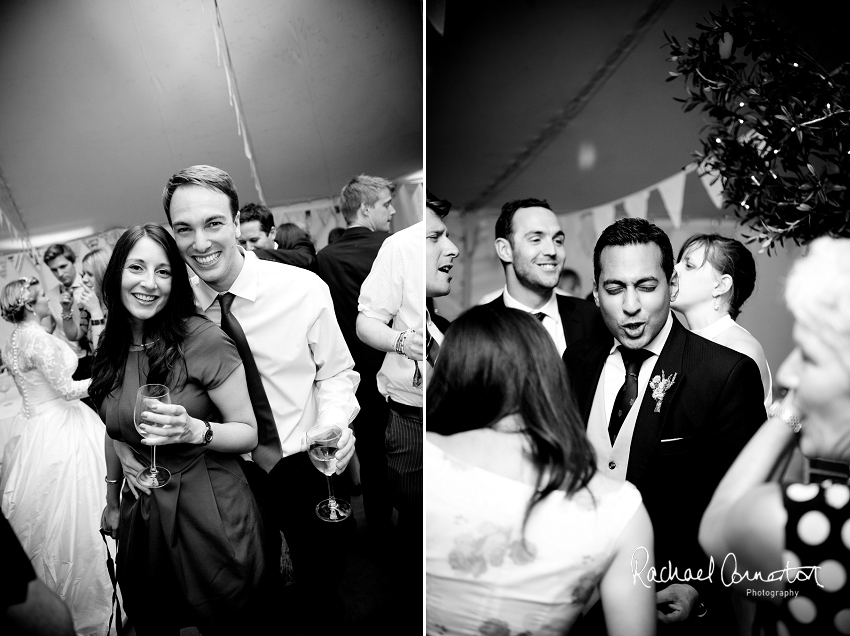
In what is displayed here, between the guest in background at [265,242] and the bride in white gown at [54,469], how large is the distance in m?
0.67

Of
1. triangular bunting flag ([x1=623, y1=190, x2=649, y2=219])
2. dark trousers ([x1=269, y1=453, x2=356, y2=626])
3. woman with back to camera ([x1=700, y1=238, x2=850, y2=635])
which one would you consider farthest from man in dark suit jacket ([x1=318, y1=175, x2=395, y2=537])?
woman with back to camera ([x1=700, y1=238, x2=850, y2=635])

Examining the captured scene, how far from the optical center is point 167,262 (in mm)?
1675

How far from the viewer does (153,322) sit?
171 cm

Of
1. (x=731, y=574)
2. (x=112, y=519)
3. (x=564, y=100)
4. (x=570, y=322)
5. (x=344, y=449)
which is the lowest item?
(x=731, y=574)

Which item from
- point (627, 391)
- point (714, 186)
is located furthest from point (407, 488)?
point (714, 186)

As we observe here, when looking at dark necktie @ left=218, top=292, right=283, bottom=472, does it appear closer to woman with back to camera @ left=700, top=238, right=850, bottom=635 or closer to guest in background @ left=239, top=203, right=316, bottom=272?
guest in background @ left=239, top=203, right=316, bottom=272

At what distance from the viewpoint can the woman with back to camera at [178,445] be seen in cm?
168

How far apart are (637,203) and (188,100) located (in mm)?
1372

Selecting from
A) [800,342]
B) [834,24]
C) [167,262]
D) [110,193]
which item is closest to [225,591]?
[167,262]

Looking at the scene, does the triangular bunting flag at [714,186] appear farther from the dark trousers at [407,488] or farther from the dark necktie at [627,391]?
the dark trousers at [407,488]

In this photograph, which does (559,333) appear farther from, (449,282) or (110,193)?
(110,193)

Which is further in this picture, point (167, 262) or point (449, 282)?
point (449, 282)

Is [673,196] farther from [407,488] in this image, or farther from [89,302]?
[89,302]

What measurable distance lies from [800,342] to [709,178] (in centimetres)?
53
